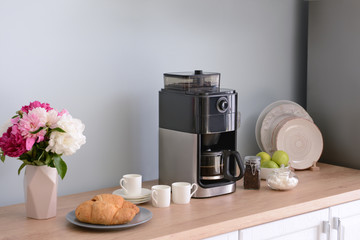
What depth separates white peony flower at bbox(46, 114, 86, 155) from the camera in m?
1.57

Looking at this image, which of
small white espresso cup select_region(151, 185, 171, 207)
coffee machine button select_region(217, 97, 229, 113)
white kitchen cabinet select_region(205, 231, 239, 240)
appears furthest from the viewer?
coffee machine button select_region(217, 97, 229, 113)

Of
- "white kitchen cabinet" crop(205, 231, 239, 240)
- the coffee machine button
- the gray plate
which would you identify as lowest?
"white kitchen cabinet" crop(205, 231, 239, 240)

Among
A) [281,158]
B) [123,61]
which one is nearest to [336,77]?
[281,158]

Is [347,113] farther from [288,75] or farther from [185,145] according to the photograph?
[185,145]

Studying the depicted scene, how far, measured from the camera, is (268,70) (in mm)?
2555

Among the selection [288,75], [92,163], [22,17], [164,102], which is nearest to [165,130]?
[164,102]

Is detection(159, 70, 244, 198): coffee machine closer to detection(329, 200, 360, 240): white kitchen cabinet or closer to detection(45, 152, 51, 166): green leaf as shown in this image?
detection(329, 200, 360, 240): white kitchen cabinet

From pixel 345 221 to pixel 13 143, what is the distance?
128 centimetres

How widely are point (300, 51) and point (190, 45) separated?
28.4 inches

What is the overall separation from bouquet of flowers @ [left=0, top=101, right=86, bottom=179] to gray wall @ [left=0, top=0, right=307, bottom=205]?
0.23 metres

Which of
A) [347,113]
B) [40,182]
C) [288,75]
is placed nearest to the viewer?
[40,182]

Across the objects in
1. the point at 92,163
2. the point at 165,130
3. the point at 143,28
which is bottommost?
the point at 92,163

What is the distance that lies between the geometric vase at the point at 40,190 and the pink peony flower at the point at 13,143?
0.29 feet

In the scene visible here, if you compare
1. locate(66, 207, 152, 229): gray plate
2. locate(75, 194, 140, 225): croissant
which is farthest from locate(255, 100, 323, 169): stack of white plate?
locate(75, 194, 140, 225): croissant
